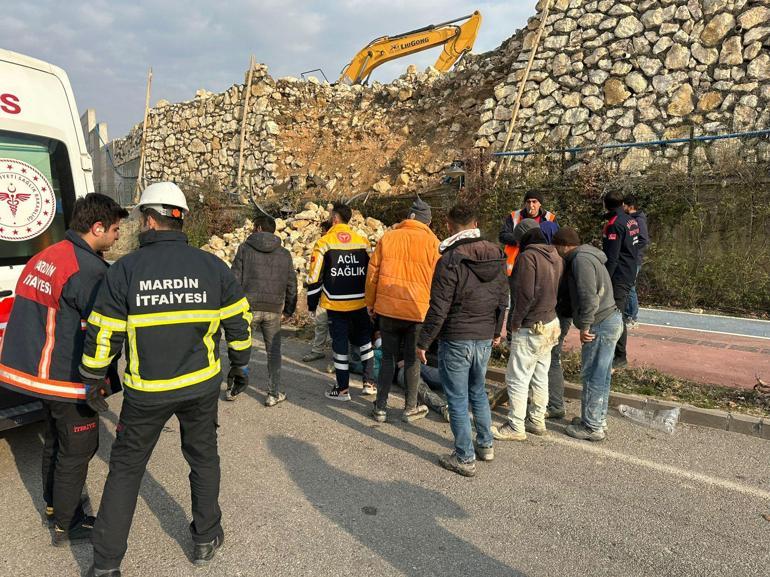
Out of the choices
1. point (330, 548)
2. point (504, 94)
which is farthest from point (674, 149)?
point (330, 548)

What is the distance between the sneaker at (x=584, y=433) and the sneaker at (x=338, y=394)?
2.19m

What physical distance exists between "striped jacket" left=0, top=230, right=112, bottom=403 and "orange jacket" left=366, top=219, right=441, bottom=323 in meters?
2.36

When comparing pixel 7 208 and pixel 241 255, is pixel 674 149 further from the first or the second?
pixel 7 208

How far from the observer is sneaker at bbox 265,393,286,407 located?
523 cm

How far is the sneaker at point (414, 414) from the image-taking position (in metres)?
4.85

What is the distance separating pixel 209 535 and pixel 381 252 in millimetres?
2733

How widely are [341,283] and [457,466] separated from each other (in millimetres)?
2160

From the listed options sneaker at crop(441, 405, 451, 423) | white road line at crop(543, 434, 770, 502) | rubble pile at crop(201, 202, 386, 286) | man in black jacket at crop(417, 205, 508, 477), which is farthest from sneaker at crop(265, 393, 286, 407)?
rubble pile at crop(201, 202, 386, 286)

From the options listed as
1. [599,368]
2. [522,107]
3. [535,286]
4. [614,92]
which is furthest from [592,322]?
[522,107]

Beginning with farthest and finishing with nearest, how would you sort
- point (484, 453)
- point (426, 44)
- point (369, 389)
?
point (426, 44), point (369, 389), point (484, 453)

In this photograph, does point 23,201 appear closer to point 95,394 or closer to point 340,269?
point 95,394

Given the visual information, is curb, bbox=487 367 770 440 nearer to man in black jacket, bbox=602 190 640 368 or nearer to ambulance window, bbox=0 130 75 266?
man in black jacket, bbox=602 190 640 368

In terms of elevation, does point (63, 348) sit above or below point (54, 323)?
below

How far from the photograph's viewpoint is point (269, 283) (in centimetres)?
517
